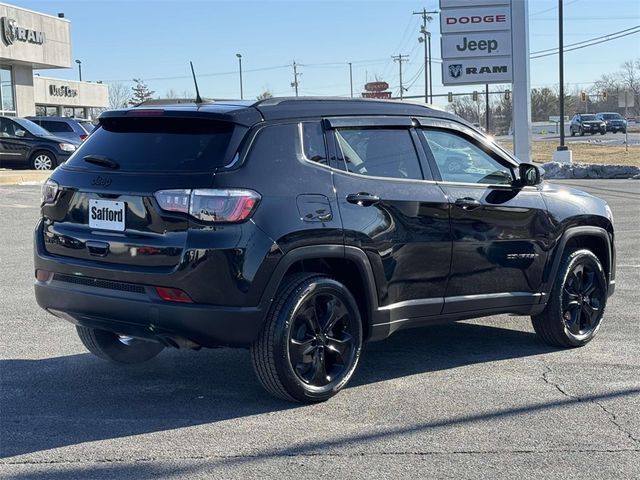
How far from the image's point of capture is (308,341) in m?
5.19

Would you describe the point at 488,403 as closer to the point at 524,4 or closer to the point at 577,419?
the point at 577,419

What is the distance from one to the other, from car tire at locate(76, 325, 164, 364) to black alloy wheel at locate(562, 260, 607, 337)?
3.14 meters

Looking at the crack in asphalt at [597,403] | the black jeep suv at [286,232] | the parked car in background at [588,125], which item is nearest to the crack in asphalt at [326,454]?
the crack in asphalt at [597,403]

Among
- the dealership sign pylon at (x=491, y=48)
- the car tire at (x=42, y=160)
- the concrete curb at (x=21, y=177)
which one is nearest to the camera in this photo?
the concrete curb at (x=21, y=177)

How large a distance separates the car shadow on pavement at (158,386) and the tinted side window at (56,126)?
2287 centimetres

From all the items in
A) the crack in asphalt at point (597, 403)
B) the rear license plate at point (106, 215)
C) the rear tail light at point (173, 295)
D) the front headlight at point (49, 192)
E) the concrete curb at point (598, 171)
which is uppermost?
the front headlight at point (49, 192)

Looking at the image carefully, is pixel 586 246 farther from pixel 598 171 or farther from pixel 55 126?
pixel 55 126

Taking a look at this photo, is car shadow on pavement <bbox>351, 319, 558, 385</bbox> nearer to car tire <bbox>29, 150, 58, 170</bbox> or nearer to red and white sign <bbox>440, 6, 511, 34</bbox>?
car tire <bbox>29, 150, 58, 170</bbox>

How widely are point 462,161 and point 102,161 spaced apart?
2525 mm

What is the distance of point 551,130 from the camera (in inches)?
3718

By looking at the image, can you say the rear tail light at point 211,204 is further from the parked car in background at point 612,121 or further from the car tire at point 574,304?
the parked car in background at point 612,121

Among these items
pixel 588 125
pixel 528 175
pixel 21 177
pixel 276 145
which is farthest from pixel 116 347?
pixel 588 125

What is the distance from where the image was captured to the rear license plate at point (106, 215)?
497 cm

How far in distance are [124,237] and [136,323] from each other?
→ 494 mm
